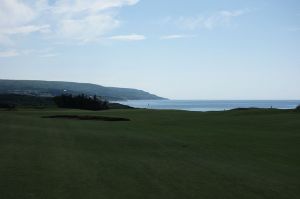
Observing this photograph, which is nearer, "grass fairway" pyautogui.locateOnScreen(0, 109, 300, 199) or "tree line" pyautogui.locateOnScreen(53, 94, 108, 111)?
"grass fairway" pyautogui.locateOnScreen(0, 109, 300, 199)

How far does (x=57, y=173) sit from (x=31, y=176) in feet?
2.52

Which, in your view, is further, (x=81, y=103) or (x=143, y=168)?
(x=81, y=103)

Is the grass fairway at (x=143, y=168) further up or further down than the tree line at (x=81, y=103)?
further down

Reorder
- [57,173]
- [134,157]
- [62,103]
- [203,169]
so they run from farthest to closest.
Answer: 1. [62,103]
2. [134,157]
3. [203,169]
4. [57,173]

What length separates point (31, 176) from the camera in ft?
35.7

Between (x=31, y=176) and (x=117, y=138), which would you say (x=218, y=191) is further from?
(x=117, y=138)

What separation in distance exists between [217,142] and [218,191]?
11259mm

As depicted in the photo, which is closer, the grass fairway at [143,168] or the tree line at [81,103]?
the grass fairway at [143,168]

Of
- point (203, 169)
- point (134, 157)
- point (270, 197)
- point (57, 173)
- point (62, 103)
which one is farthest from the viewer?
point (62, 103)

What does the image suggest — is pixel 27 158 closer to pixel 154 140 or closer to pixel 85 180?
pixel 85 180

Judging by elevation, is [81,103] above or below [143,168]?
above

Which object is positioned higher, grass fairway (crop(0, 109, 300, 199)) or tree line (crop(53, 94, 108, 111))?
tree line (crop(53, 94, 108, 111))

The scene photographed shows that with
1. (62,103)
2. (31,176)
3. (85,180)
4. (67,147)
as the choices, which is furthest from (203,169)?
(62,103)

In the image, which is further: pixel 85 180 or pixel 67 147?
pixel 67 147
